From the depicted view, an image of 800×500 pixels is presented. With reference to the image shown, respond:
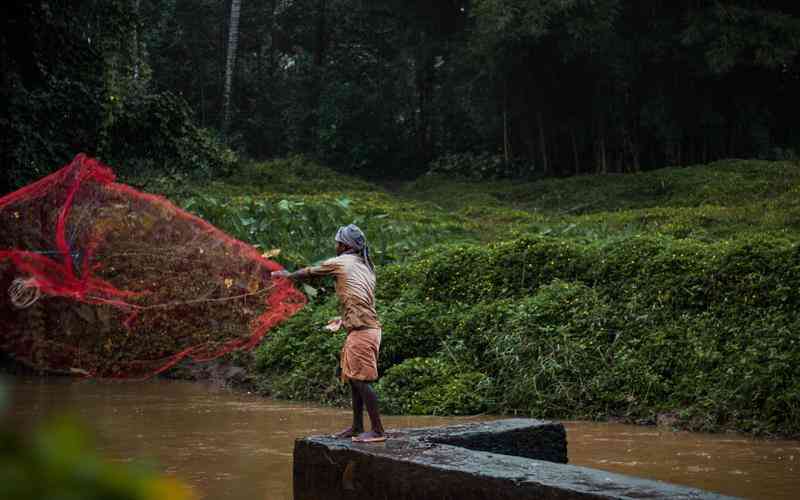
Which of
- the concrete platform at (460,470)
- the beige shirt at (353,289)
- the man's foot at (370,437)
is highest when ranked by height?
the beige shirt at (353,289)

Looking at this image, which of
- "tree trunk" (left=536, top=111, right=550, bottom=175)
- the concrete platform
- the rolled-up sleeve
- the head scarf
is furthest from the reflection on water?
"tree trunk" (left=536, top=111, right=550, bottom=175)

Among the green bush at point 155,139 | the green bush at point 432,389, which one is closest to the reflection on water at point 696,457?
the green bush at point 432,389

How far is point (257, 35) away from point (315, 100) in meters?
3.62

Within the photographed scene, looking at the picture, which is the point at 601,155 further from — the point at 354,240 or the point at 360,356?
the point at 360,356

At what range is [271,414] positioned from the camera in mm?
10594

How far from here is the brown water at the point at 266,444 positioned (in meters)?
6.89

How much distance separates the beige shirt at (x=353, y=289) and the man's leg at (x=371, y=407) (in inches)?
14.1

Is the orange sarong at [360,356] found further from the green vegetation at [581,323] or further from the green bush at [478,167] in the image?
the green bush at [478,167]

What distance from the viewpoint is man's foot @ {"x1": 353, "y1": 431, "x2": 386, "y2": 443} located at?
6.05m

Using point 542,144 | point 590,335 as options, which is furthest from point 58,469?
point 542,144

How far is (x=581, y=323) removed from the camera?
11.1 metres

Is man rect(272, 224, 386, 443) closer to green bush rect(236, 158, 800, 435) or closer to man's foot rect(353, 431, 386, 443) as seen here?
man's foot rect(353, 431, 386, 443)

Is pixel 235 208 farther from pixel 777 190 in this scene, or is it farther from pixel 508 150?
pixel 508 150

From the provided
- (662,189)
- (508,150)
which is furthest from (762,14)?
(508,150)
